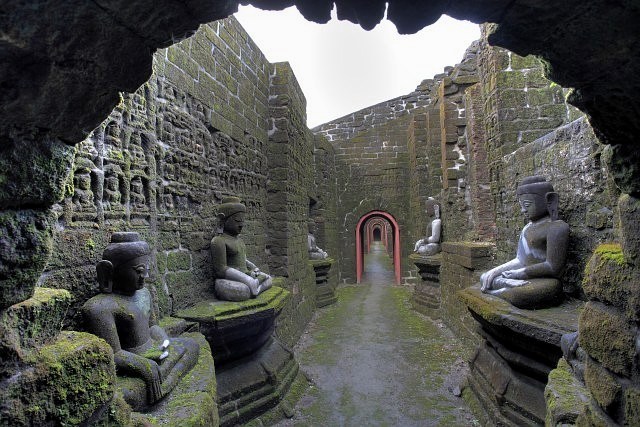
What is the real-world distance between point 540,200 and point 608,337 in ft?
7.08

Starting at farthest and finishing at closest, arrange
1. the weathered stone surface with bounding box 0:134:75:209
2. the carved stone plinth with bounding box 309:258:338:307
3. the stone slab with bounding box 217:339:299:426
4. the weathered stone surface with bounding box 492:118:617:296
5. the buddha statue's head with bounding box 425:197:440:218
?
1. the buddha statue's head with bounding box 425:197:440:218
2. the carved stone plinth with bounding box 309:258:338:307
3. the stone slab with bounding box 217:339:299:426
4. the weathered stone surface with bounding box 492:118:617:296
5. the weathered stone surface with bounding box 0:134:75:209

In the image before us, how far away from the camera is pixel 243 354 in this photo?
3584mm

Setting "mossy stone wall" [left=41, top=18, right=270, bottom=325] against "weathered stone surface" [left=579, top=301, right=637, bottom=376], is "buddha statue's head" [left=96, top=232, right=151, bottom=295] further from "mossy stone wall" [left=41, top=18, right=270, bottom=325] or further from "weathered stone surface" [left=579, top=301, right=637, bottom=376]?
"weathered stone surface" [left=579, top=301, right=637, bottom=376]

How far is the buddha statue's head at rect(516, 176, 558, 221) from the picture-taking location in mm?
3164

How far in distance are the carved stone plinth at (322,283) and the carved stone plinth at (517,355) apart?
476 cm

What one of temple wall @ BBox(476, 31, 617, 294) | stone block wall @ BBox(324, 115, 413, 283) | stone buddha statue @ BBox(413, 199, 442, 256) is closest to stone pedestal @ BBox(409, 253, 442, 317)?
stone buddha statue @ BBox(413, 199, 442, 256)

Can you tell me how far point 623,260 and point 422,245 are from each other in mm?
7309

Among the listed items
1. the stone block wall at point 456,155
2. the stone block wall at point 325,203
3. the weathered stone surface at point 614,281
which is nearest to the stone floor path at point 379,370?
the stone block wall at point 456,155

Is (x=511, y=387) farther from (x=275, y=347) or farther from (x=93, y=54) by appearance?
(x=93, y=54)

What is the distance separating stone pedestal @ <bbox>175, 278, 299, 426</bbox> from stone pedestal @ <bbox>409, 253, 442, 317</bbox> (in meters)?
4.47

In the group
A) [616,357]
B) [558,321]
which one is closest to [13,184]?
[616,357]

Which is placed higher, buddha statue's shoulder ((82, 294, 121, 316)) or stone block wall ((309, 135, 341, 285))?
stone block wall ((309, 135, 341, 285))

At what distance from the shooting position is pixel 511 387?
118 inches

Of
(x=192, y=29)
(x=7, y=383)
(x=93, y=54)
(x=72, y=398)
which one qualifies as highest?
(x=192, y=29)
